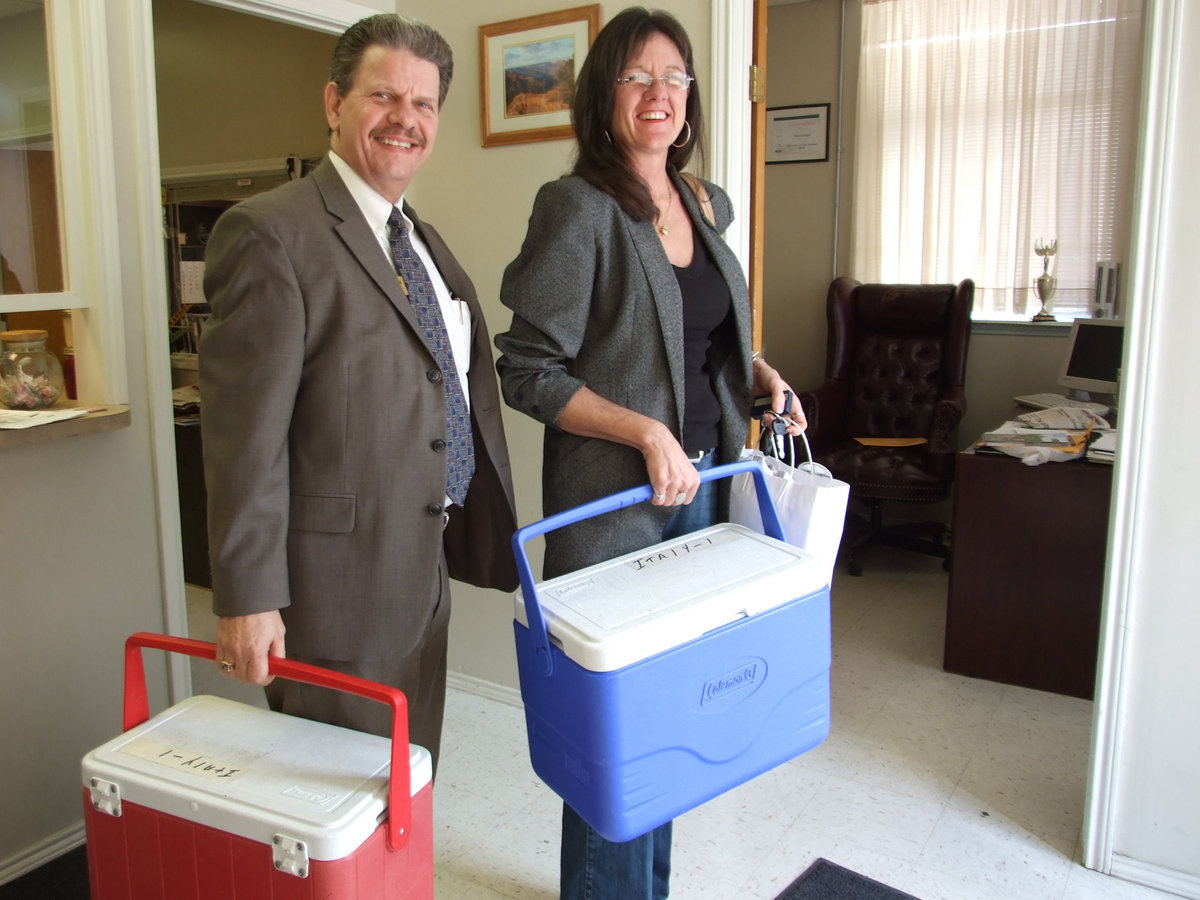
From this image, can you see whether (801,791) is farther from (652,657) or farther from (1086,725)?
(652,657)

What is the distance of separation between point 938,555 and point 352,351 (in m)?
3.49

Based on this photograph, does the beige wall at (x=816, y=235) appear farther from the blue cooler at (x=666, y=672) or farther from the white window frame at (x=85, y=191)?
the white window frame at (x=85, y=191)

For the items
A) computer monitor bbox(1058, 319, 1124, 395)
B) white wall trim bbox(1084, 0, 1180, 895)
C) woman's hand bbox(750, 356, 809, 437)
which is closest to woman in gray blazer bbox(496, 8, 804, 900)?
woman's hand bbox(750, 356, 809, 437)

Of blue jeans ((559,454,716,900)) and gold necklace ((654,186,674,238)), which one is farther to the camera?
blue jeans ((559,454,716,900))

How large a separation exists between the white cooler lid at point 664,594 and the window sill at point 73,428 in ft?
3.48

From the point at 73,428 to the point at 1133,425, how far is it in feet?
6.68

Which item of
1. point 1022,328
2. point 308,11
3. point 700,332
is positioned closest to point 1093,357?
point 1022,328

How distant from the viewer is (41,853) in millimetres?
2057

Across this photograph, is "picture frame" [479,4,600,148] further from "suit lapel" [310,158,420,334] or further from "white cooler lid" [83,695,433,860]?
"white cooler lid" [83,695,433,860]

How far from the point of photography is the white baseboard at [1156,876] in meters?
2.01

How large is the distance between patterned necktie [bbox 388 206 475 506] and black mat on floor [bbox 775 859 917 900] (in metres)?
1.17

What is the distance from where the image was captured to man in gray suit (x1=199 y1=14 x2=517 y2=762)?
126 cm

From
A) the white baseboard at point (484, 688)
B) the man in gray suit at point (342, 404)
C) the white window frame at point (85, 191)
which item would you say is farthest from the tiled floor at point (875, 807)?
the white window frame at point (85, 191)

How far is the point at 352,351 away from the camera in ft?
4.30
